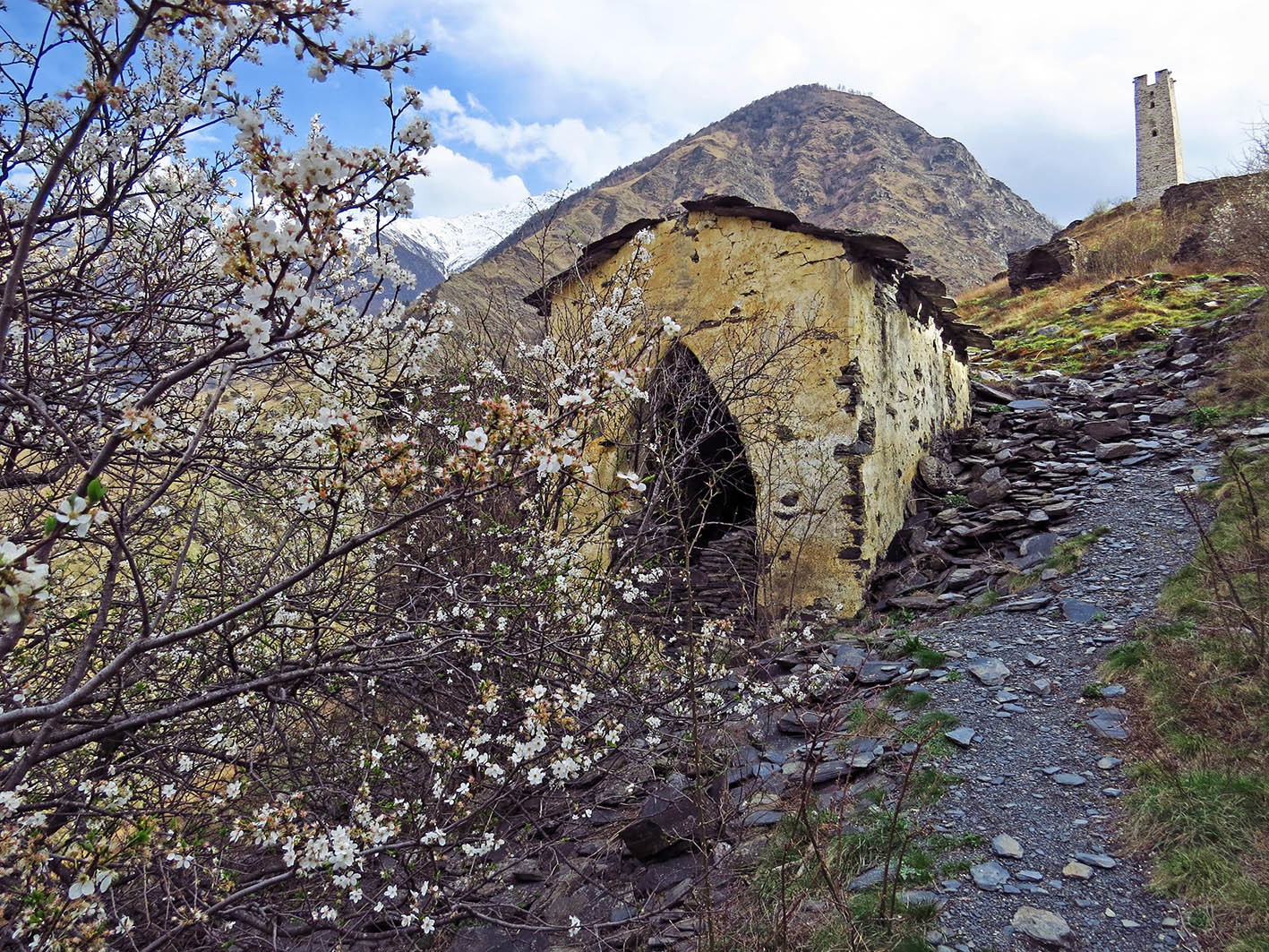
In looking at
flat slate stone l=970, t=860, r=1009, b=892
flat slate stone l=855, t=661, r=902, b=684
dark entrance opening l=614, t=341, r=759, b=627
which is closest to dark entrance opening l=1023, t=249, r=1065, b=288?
dark entrance opening l=614, t=341, r=759, b=627

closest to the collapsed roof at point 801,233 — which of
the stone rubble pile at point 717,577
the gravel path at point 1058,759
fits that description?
the stone rubble pile at point 717,577

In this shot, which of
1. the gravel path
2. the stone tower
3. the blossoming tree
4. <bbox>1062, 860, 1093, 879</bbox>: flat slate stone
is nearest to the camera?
the blossoming tree

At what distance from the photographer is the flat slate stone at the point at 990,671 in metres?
4.28

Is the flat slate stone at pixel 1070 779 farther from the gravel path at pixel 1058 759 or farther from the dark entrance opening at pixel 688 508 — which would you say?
the dark entrance opening at pixel 688 508

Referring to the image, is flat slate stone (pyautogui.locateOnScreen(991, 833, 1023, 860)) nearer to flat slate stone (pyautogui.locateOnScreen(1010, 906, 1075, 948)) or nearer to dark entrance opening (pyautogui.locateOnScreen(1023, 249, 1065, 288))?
flat slate stone (pyautogui.locateOnScreen(1010, 906, 1075, 948))

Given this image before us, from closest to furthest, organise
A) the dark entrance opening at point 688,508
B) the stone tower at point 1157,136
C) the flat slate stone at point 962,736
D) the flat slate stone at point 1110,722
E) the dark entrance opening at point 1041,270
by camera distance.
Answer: the flat slate stone at point 1110,722 → the flat slate stone at point 962,736 → the dark entrance opening at point 688,508 → the dark entrance opening at point 1041,270 → the stone tower at point 1157,136

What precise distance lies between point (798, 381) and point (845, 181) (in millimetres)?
51169

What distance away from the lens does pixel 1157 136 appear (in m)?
26.5

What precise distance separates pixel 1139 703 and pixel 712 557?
379cm

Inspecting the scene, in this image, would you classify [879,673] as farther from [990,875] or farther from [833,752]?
[990,875]

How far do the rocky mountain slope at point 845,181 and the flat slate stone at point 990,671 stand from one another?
121 ft

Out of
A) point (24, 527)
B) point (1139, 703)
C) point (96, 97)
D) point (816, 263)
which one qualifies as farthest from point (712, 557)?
point (96, 97)

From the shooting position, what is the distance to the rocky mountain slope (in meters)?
43.1

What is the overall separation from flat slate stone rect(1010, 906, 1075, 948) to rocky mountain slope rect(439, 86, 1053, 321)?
39082mm
